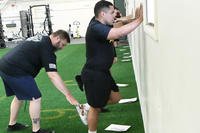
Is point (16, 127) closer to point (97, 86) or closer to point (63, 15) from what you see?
point (97, 86)

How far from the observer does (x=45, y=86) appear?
8.30m

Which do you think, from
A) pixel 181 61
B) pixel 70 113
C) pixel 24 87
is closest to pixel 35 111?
pixel 24 87

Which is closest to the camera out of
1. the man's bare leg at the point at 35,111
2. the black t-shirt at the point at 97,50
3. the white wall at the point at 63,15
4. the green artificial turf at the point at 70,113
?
the black t-shirt at the point at 97,50

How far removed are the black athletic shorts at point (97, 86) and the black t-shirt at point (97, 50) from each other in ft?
0.22

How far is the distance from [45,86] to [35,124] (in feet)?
12.2

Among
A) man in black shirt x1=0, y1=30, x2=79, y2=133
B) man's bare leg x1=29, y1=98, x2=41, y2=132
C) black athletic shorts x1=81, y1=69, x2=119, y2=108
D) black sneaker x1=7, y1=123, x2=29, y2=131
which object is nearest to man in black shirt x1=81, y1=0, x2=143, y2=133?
black athletic shorts x1=81, y1=69, x2=119, y2=108

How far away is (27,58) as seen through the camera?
4.59 metres

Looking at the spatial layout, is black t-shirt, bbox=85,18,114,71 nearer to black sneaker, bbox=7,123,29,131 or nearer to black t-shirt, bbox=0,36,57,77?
black t-shirt, bbox=0,36,57,77

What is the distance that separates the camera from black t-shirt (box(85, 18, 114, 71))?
12.6 ft

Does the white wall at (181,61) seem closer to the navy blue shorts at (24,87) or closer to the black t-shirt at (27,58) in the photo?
the black t-shirt at (27,58)

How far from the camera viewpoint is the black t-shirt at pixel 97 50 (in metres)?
3.84

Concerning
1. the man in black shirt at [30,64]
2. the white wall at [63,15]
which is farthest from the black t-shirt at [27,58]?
the white wall at [63,15]

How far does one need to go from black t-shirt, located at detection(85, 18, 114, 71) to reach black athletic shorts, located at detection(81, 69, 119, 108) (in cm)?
7

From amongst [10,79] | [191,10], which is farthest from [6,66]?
[191,10]
